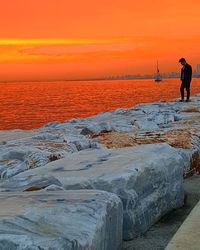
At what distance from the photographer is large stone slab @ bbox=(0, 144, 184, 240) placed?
331cm

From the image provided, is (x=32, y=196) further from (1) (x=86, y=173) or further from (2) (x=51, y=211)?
(1) (x=86, y=173)

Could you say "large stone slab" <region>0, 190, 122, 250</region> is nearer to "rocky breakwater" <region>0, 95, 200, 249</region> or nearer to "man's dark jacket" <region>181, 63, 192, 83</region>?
→ "rocky breakwater" <region>0, 95, 200, 249</region>

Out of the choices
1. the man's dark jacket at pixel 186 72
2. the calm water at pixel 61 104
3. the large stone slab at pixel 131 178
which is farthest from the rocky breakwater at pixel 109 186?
the calm water at pixel 61 104

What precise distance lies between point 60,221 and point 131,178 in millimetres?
997

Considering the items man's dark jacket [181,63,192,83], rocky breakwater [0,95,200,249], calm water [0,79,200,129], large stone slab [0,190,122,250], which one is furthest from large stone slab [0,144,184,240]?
calm water [0,79,200,129]

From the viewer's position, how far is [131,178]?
3.36 m

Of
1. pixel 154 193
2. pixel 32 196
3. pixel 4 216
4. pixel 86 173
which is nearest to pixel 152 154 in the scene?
pixel 154 193

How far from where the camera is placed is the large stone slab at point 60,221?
7.22 feet

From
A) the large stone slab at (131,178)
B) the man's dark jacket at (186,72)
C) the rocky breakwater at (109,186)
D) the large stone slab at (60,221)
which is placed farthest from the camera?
the man's dark jacket at (186,72)

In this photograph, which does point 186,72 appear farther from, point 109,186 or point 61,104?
point 61,104

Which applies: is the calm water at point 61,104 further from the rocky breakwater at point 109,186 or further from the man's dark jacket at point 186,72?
the rocky breakwater at point 109,186

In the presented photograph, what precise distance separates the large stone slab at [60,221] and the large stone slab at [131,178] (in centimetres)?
30

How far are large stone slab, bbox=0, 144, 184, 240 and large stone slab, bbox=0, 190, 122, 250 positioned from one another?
11.6 inches

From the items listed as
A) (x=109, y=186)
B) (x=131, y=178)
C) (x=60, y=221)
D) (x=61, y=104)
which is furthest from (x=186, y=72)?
(x=61, y=104)
